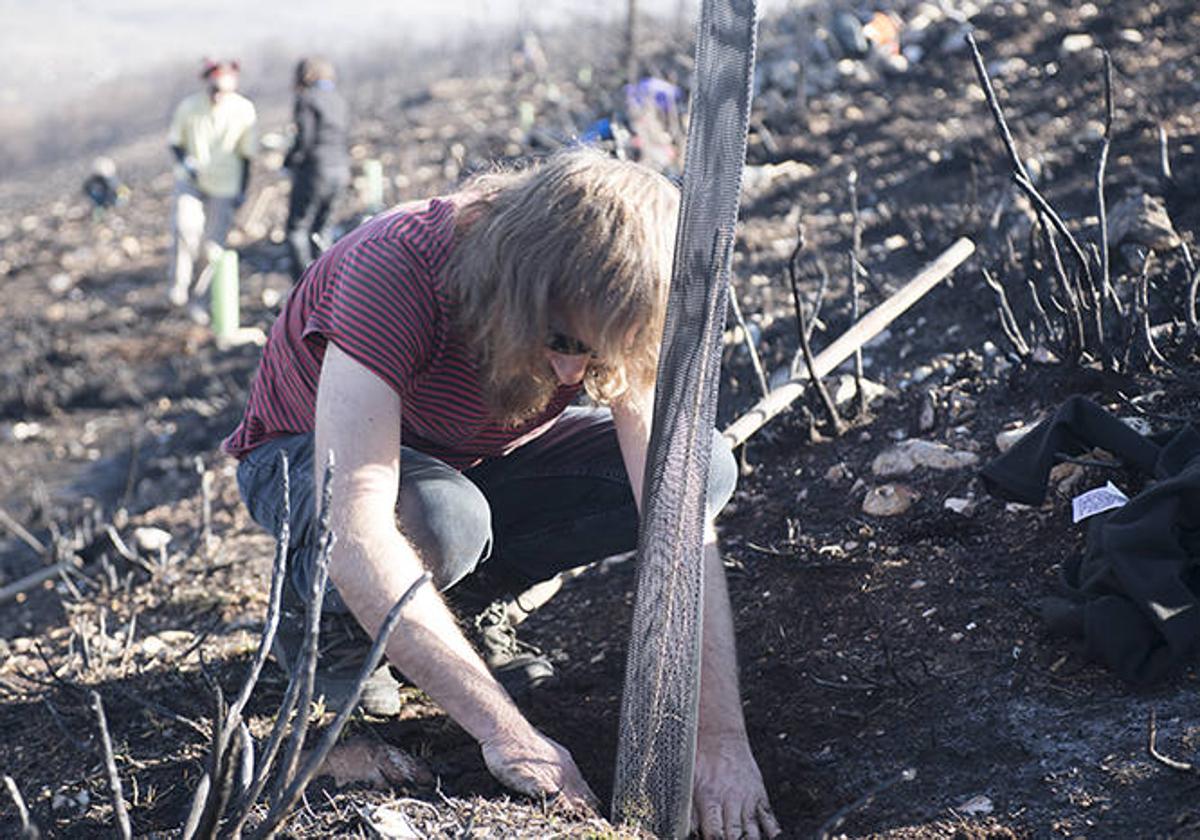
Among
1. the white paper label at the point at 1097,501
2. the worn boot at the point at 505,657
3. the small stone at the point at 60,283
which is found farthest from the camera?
the small stone at the point at 60,283

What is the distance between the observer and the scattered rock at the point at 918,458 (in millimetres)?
3186

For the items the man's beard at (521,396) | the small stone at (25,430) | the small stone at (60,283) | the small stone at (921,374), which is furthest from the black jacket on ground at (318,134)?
the man's beard at (521,396)

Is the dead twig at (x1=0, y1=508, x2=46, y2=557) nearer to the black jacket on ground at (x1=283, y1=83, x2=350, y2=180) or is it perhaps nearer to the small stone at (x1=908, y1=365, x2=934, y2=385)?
the small stone at (x1=908, y1=365, x2=934, y2=385)

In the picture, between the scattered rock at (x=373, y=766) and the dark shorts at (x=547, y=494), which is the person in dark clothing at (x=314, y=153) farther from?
the scattered rock at (x=373, y=766)

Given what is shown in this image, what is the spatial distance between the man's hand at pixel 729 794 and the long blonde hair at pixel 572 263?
662mm

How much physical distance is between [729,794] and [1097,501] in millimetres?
944

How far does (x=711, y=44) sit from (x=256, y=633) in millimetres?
2012

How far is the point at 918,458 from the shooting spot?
325 cm

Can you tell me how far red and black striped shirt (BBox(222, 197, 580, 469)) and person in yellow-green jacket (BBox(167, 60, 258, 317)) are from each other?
217 inches

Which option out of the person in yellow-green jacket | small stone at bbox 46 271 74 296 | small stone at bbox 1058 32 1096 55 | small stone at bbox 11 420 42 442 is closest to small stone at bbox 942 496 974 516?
small stone at bbox 1058 32 1096 55

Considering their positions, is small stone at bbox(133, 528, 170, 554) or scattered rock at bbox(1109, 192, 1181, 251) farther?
small stone at bbox(133, 528, 170, 554)

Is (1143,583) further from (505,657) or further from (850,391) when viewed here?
(850,391)

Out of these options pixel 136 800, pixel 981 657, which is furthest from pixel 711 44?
pixel 136 800

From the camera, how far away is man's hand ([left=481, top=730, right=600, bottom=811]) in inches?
80.2
